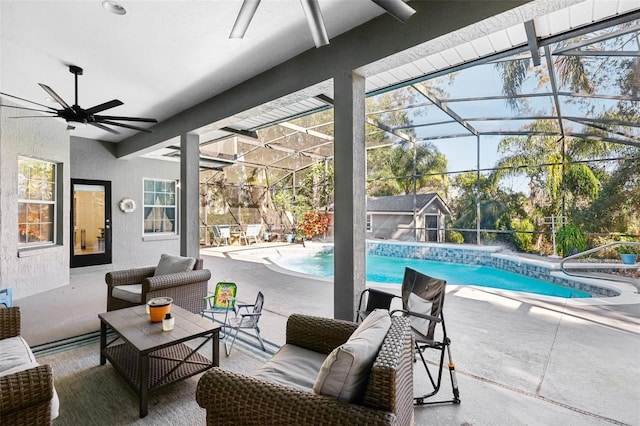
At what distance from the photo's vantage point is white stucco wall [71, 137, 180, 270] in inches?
269

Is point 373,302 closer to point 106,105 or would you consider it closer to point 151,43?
point 151,43

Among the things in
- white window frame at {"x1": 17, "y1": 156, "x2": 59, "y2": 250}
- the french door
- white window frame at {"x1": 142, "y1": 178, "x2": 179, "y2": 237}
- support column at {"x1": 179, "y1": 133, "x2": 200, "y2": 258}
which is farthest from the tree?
white window frame at {"x1": 17, "y1": 156, "x2": 59, "y2": 250}

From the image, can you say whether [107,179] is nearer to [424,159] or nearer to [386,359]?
[386,359]

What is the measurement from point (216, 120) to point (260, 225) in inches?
350

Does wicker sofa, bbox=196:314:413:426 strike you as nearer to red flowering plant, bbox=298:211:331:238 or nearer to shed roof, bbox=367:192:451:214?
red flowering plant, bbox=298:211:331:238

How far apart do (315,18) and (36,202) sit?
20.0ft

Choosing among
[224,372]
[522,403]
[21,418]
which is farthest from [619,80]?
[21,418]

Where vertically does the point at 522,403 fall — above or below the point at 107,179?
below

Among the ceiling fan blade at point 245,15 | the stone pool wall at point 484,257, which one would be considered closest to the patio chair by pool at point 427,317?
the ceiling fan blade at point 245,15

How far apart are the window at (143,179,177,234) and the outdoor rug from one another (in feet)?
18.5

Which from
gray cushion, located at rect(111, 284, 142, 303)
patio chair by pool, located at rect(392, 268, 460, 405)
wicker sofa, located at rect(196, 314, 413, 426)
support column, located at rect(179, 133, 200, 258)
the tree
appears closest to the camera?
wicker sofa, located at rect(196, 314, 413, 426)

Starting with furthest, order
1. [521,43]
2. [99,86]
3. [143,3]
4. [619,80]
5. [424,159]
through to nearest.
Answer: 1. [424,159]
2. [619,80]
3. [99,86]
4. [521,43]
5. [143,3]

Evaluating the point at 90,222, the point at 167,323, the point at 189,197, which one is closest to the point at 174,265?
the point at 189,197

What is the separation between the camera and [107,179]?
7199mm
